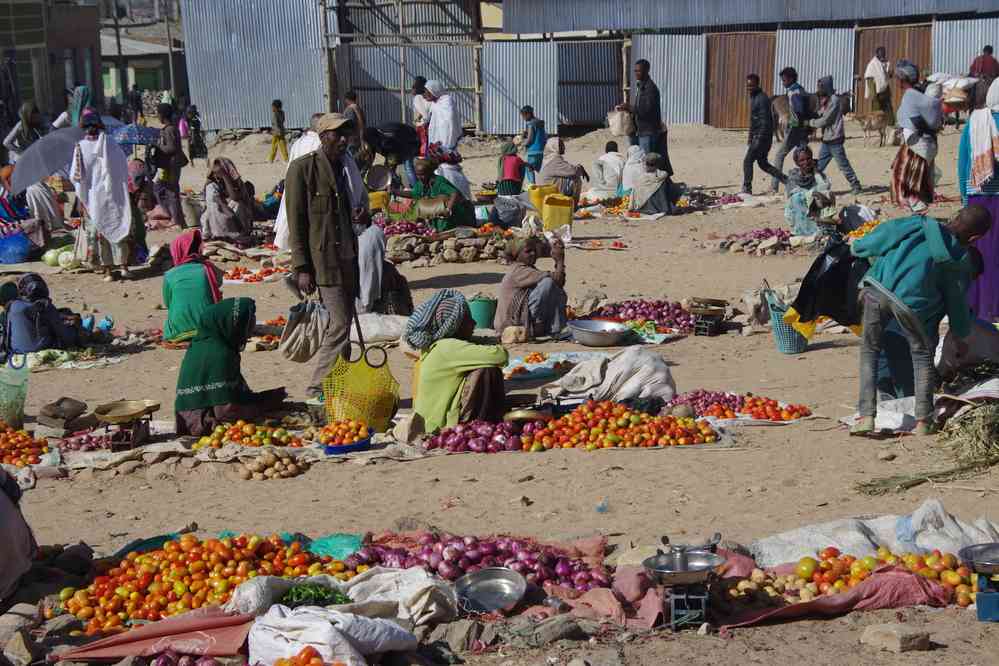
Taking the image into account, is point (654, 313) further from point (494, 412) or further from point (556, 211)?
point (556, 211)

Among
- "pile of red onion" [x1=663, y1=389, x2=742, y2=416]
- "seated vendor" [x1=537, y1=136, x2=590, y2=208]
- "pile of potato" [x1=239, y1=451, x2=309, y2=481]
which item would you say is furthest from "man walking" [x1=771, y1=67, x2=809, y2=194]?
"pile of potato" [x1=239, y1=451, x2=309, y2=481]

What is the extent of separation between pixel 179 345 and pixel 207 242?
4644 mm

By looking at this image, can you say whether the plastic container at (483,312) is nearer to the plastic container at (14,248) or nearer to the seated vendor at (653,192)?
the seated vendor at (653,192)

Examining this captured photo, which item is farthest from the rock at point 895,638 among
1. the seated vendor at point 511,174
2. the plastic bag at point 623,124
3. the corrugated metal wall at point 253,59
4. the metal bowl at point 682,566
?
the corrugated metal wall at point 253,59

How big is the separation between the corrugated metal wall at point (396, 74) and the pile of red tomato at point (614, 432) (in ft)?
66.4

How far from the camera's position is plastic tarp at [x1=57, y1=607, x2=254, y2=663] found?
4.88 meters

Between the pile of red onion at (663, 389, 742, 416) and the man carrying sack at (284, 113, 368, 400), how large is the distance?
87.0 inches

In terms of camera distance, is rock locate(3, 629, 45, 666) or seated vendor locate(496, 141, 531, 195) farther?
seated vendor locate(496, 141, 531, 195)

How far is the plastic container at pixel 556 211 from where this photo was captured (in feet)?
50.5

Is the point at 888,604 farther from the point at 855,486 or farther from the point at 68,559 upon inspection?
the point at 68,559

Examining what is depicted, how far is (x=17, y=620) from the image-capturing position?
5.29 m

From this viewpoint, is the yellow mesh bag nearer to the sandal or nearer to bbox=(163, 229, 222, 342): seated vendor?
bbox=(163, 229, 222, 342): seated vendor

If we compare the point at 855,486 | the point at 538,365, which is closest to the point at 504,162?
the point at 538,365

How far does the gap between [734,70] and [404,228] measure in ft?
42.6
